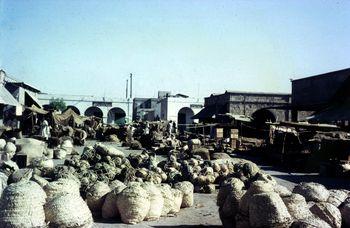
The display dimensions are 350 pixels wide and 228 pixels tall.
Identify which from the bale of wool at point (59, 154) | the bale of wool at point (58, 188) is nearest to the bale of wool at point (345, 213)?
the bale of wool at point (58, 188)

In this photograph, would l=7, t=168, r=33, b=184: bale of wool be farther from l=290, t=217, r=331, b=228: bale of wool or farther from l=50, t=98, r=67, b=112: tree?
l=50, t=98, r=67, b=112: tree

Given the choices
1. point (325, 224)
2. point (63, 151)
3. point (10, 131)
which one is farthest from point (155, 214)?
point (10, 131)

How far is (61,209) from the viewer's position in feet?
18.1

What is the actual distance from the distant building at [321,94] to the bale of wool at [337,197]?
31.3ft

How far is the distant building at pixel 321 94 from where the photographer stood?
56.9 feet

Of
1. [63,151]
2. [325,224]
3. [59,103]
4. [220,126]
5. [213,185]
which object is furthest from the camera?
[59,103]

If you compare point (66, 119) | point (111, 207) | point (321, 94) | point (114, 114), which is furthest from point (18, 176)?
point (114, 114)

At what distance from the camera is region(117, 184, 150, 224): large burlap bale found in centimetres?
669

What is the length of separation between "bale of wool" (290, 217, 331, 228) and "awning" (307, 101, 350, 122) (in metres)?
9.49

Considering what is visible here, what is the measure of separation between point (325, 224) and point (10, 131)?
20232mm

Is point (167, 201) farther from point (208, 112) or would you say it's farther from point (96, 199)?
point (208, 112)

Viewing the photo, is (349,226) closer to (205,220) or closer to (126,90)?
(205,220)

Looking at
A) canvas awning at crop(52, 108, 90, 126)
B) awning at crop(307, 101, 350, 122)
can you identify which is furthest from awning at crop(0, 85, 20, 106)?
awning at crop(307, 101, 350, 122)

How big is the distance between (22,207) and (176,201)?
322 cm
